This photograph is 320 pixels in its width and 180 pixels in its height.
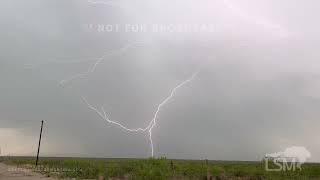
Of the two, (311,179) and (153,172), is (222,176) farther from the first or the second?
(153,172)

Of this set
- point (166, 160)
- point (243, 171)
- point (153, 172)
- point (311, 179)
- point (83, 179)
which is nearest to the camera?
point (153, 172)

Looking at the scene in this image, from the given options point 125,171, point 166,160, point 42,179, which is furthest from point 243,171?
point 42,179

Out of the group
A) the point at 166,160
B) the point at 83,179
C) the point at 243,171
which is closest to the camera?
the point at 166,160

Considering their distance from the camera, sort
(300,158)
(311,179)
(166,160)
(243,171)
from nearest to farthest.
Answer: (166,160), (311,179), (300,158), (243,171)

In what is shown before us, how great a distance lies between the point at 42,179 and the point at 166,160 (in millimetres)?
9016

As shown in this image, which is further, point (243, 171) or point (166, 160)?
point (243, 171)

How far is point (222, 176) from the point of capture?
3288 centimetres

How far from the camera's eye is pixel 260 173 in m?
34.2

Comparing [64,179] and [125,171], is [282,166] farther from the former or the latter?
[64,179]

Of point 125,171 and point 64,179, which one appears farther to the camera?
point 125,171

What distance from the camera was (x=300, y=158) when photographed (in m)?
32.3

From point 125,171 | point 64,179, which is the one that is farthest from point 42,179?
point 125,171

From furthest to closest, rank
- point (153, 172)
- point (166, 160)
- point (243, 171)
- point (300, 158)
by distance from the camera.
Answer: point (243, 171), point (300, 158), point (166, 160), point (153, 172)

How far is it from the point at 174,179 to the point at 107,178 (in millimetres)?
6053
